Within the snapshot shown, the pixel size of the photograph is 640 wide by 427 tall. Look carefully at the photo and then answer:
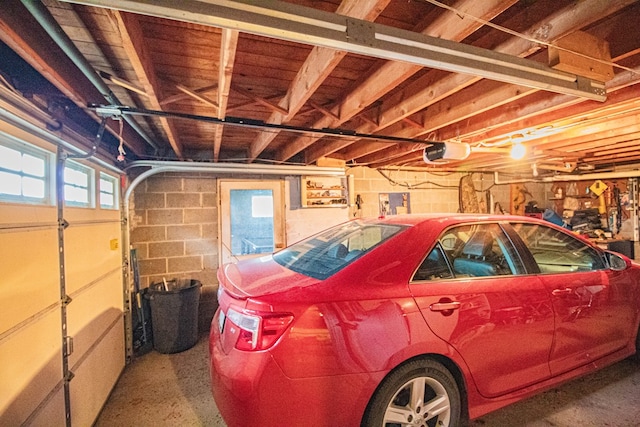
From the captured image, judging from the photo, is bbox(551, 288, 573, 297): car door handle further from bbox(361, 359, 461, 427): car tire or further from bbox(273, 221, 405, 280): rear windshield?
bbox(273, 221, 405, 280): rear windshield

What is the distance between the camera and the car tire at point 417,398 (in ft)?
5.26

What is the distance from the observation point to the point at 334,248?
85.5 inches

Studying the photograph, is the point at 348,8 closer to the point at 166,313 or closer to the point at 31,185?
the point at 31,185

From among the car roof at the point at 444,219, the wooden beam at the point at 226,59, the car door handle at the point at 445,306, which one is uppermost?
the wooden beam at the point at 226,59

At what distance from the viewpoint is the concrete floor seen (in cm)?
214

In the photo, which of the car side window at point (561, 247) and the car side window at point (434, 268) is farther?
the car side window at point (561, 247)

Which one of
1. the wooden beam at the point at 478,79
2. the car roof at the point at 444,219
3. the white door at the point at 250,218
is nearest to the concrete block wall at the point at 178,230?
the white door at the point at 250,218

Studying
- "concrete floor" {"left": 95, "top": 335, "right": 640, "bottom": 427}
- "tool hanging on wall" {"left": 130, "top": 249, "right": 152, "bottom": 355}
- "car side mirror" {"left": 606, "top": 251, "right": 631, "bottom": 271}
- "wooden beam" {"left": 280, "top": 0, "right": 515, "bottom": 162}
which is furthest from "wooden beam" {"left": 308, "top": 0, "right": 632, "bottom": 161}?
"tool hanging on wall" {"left": 130, "top": 249, "right": 152, "bottom": 355}

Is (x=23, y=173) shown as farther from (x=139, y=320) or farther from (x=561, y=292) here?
(x=561, y=292)

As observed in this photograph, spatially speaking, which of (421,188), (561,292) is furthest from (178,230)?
(421,188)

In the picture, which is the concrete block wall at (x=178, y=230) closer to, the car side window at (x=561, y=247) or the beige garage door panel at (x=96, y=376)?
the beige garage door panel at (x=96, y=376)

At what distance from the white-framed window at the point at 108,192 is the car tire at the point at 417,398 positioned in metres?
2.85

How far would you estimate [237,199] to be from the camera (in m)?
4.41

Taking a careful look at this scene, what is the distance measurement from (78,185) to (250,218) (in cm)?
228
